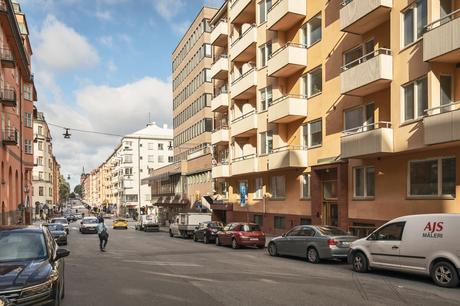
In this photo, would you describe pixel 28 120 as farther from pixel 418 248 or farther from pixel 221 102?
pixel 418 248

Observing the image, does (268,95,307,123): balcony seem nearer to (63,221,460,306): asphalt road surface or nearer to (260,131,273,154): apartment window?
(260,131,273,154): apartment window

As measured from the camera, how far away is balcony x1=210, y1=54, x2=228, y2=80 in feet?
145

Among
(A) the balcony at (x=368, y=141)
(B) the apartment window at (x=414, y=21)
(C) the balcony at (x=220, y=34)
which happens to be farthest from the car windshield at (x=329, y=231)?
(C) the balcony at (x=220, y=34)

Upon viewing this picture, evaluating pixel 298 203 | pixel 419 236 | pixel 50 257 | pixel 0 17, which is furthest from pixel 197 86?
pixel 50 257

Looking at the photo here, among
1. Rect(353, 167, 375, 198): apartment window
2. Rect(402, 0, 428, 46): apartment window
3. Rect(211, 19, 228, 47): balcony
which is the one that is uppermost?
Answer: Rect(211, 19, 228, 47): balcony

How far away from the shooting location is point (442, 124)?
1700cm

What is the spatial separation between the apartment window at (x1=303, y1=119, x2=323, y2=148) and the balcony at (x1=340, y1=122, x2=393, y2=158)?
441 cm

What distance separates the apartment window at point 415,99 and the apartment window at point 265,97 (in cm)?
1437

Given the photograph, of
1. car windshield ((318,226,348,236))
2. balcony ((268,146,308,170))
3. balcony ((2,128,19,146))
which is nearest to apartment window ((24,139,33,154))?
balcony ((2,128,19,146))

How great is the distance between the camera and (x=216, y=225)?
3169 centimetres

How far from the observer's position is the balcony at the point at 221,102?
43944 mm

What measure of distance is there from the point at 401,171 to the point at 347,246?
17.9ft

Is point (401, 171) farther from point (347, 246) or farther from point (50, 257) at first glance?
point (50, 257)

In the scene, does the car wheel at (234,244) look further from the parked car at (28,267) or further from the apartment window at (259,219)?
the parked car at (28,267)
